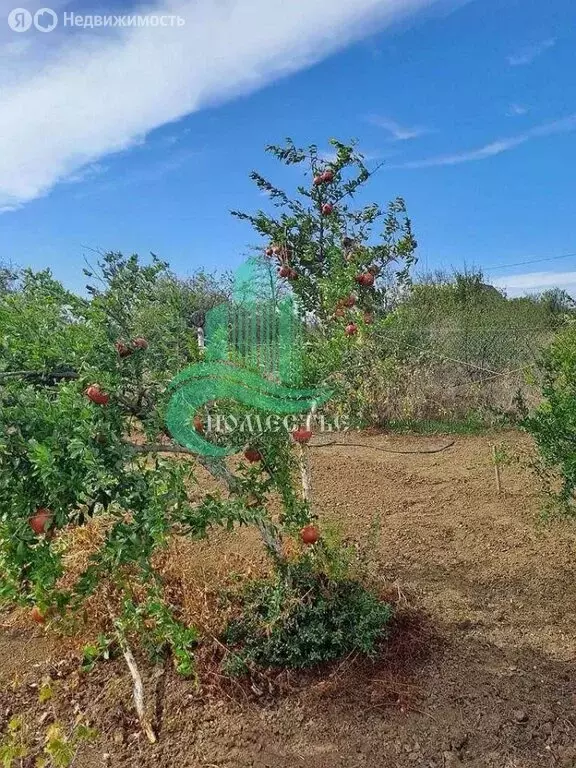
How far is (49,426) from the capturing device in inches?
73.4

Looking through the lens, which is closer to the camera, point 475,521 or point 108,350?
point 108,350

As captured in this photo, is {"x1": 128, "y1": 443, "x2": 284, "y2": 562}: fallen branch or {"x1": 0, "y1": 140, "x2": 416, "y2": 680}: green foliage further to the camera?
{"x1": 128, "y1": 443, "x2": 284, "y2": 562}: fallen branch

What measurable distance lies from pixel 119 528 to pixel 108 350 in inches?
26.3

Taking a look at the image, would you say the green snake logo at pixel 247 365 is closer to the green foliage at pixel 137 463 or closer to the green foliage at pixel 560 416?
the green foliage at pixel 137 463

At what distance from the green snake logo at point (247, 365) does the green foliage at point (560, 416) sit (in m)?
1.32

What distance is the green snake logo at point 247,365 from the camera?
7.79ft

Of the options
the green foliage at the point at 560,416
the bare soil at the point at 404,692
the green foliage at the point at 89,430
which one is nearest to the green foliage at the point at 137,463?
the green foliage at the point at 89,430

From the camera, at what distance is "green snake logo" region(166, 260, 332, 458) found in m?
2.38

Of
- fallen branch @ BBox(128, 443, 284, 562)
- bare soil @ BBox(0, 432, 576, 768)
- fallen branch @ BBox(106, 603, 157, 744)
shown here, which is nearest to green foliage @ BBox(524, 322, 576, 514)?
bare soil @ BBox(0, 432, 576, 768)

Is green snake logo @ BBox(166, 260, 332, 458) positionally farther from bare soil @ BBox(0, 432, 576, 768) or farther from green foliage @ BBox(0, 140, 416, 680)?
bare soil @ BBox(0, 432, 576, 768)

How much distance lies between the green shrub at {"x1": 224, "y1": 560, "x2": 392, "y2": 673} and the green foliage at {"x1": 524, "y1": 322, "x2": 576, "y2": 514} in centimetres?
131

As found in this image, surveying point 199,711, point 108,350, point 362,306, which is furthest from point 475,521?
point 108,350

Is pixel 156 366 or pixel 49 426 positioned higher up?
pixel 156 366

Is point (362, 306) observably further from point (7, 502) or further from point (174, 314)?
point (7, 502)
